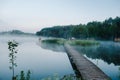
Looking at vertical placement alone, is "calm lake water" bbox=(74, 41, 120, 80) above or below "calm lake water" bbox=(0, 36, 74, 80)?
below

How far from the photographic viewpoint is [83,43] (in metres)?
48.3

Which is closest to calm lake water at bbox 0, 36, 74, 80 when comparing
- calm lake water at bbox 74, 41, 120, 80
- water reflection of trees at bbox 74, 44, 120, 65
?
calm lake water at bbox 74, 41, 120, 80

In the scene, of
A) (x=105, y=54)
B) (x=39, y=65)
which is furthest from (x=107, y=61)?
(x=39, y=65)

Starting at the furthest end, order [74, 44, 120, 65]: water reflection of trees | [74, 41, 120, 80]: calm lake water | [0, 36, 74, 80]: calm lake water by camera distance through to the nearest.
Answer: [74, 44, 120, 65]: water reflection of trees → [74, 41, 120, 80]: calm lake water → [0, 36, 74, 80]: calm lake water

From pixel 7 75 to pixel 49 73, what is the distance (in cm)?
323

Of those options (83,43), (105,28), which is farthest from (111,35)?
(83,43)

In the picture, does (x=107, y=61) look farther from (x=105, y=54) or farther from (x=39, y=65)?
(x=39, y=65)

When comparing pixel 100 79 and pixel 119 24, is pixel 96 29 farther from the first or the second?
pixel 100 79

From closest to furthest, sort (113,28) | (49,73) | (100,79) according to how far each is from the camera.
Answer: (100,79), (49,73), (113,28)

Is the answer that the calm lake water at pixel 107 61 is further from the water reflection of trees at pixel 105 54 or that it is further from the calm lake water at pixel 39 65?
the calm lake water at pixel 39 65

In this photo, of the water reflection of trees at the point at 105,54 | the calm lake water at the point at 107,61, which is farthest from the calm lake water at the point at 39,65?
the water reflection of trees at the point at 105,54

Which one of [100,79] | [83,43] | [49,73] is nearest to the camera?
[100,79]

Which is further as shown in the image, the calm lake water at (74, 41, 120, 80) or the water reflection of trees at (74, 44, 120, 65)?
the water reflection of trees at (74, 44, 120, 65)

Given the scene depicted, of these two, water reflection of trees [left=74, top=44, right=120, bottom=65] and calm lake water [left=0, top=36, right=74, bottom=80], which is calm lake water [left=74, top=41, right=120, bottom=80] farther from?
calm lake water [left=0, top=36, right=74, bottom=80]
